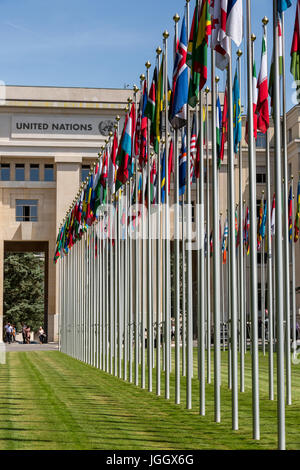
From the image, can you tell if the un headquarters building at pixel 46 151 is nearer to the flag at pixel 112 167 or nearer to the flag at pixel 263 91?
the flag at pixel 112 167

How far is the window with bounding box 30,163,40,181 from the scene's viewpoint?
242 ft

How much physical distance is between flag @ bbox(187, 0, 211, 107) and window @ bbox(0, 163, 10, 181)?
56.8m

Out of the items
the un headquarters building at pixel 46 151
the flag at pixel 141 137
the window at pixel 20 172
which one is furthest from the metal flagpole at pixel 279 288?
the window at pixel 20 172

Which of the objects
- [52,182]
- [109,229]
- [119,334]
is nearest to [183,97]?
[119,334]

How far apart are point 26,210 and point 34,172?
3819mm

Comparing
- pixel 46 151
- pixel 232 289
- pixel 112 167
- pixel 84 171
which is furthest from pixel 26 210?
pixel 232 289

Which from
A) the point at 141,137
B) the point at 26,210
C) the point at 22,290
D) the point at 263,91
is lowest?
the point at 22,290

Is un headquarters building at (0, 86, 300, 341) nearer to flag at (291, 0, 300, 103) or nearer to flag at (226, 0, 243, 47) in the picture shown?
flag at (291, 0, 300, 103)

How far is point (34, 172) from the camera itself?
243 feet

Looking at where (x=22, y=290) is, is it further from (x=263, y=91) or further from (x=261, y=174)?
(x=263, y=91)

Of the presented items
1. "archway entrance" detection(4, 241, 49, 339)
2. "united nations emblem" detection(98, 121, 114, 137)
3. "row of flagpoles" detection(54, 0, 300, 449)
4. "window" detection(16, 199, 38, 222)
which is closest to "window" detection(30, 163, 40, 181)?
"window" detection(16, 199, 38, 222)
